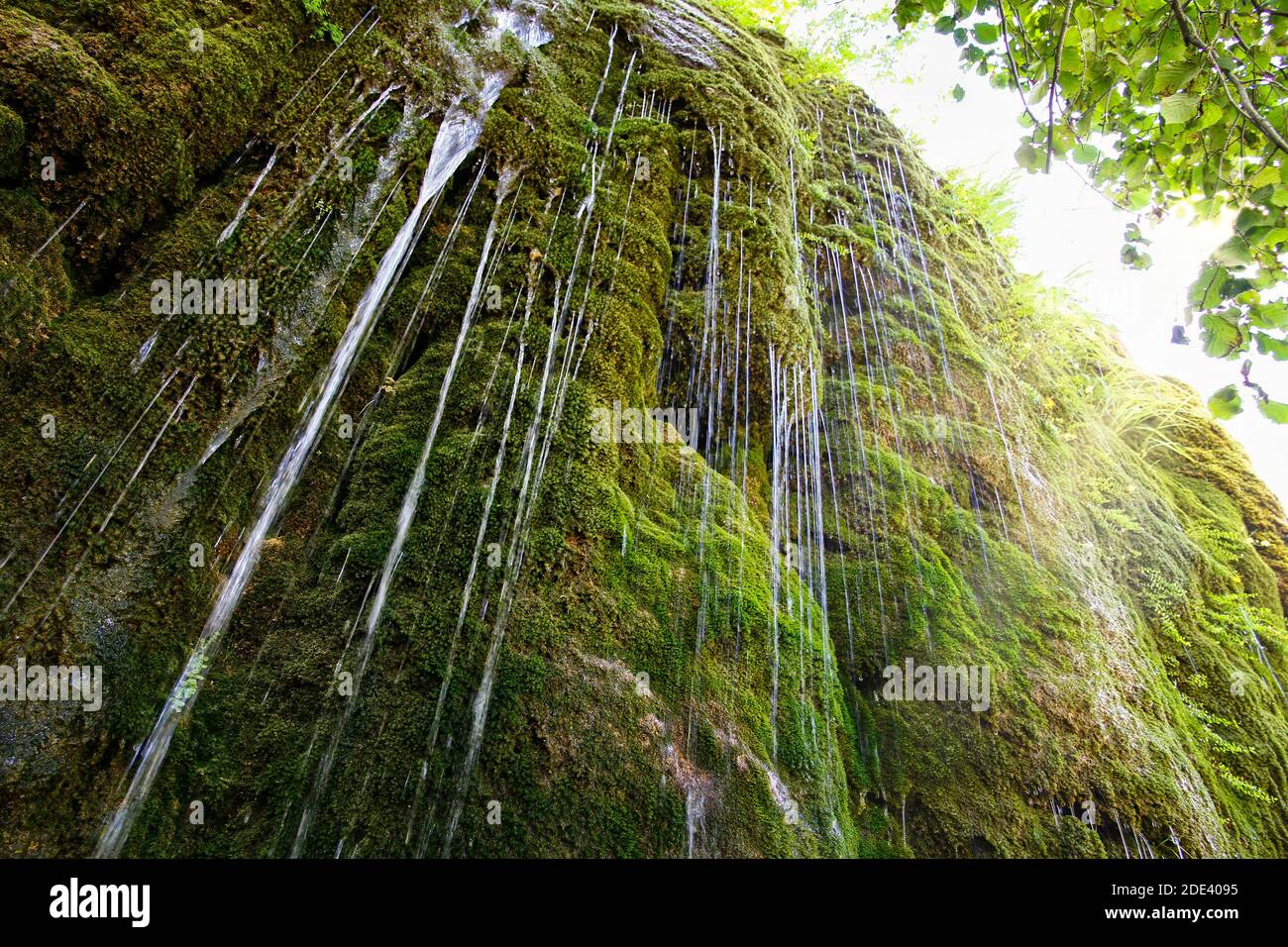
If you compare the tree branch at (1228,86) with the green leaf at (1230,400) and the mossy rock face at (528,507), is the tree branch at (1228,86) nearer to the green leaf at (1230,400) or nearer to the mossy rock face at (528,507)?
the green leaf at (1230,400)

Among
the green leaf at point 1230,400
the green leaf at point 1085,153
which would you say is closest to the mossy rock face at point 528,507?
the green leaf at point 1230,400

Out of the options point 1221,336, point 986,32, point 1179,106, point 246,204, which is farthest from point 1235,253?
point 246,204

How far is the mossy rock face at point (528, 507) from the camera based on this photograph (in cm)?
287

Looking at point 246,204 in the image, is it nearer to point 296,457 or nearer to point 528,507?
point 296,457

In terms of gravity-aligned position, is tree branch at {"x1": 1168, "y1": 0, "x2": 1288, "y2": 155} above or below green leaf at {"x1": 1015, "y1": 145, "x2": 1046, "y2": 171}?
below

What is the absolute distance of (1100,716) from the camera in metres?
5.06

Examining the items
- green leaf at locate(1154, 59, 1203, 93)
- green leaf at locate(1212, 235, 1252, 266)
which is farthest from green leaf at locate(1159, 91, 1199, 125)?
green leaf at locate(1212, 235, 1252, 266)

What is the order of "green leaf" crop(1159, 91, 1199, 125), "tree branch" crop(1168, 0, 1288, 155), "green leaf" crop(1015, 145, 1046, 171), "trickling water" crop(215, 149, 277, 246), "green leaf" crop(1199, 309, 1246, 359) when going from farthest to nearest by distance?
"trickling water" crop(215, 149, 277, 246), "green leaf" crop(1015, 145, 1046, 171), "green leaf" crop(1199, 309, 1246, 359), "green leaf" crop(1159, 91, 1199, 125), "tree branch" crop(1168, 0, 1288, 155)

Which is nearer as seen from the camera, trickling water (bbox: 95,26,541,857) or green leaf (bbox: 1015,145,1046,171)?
green leaf (bbox: 1015,145,1046,171)

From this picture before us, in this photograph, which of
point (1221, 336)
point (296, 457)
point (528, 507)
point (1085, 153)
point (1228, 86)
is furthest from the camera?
point (296, 457)

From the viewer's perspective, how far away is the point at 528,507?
11.7ft

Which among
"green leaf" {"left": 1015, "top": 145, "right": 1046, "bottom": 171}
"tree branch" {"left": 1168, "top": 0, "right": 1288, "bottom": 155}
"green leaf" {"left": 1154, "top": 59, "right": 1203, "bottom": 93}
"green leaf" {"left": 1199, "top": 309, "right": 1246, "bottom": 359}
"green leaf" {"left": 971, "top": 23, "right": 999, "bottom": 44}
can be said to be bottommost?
"green leaf" {"left": 1199, "top": 309, "right": 1246, "bottom": 359}

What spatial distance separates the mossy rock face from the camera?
2871 mm

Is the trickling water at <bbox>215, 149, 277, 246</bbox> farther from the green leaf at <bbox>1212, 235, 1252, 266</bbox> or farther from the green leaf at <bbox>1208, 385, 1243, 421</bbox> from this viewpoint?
the green leaf at <bbox>1208, 385, 1243, 421</bbox>
